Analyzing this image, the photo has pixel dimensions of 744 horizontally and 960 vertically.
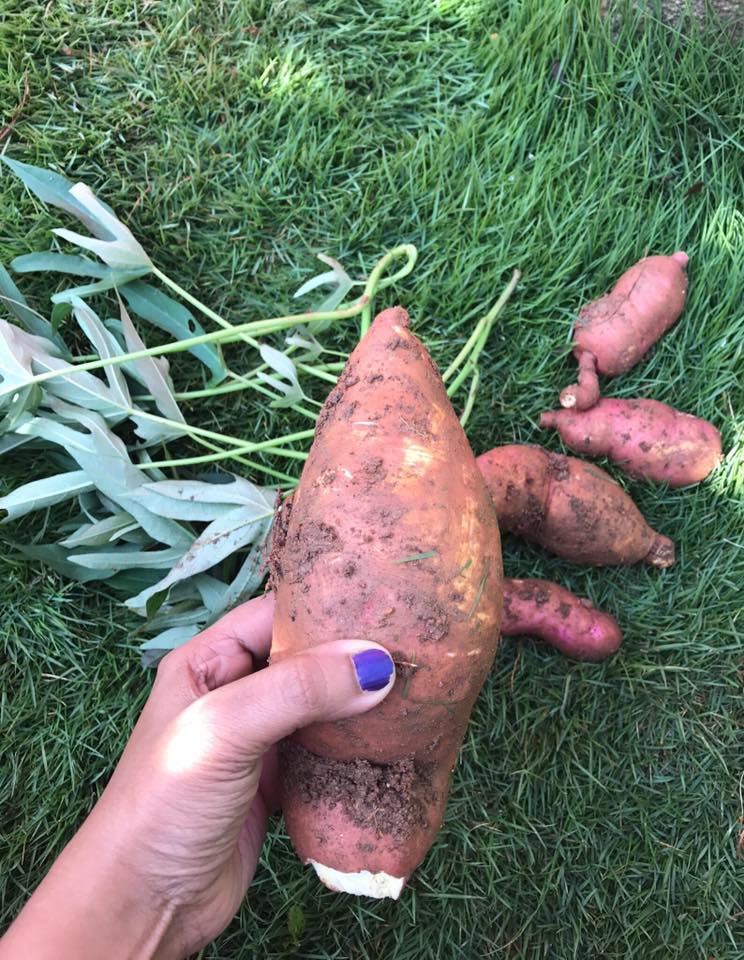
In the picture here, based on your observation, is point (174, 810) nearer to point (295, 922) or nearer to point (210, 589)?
point (210, 589)

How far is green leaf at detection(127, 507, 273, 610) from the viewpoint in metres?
1.58

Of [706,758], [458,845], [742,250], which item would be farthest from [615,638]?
[742,250]

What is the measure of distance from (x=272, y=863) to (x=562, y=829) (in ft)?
2.36

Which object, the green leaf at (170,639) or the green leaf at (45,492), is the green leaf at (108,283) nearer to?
the green leaf at (45,492)

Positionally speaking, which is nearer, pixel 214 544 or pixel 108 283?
pixel 214 544

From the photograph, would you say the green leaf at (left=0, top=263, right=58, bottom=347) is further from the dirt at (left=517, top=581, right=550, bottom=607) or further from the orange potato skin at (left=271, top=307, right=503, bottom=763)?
the dirt at (left=517, top=581, right=550, bottom=607)

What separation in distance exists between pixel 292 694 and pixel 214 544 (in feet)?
2.19

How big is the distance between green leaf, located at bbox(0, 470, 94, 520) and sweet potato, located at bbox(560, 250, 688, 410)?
122 centimetres

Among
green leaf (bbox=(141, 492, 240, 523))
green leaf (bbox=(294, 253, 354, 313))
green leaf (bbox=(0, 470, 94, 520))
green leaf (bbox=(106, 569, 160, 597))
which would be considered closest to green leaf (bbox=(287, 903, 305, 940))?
green leaf (bbox=(106, 569, 160, 597))

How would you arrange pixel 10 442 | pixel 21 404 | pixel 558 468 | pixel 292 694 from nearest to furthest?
pixel 292 694 → pixel 21 404 → pixel 10 442 → pixel 558 468

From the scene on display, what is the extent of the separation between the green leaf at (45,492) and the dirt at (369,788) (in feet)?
2.71

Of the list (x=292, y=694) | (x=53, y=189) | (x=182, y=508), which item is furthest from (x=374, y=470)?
(x=53, y=189)

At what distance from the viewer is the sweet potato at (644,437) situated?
1.83 m

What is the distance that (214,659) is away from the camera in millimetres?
1276
